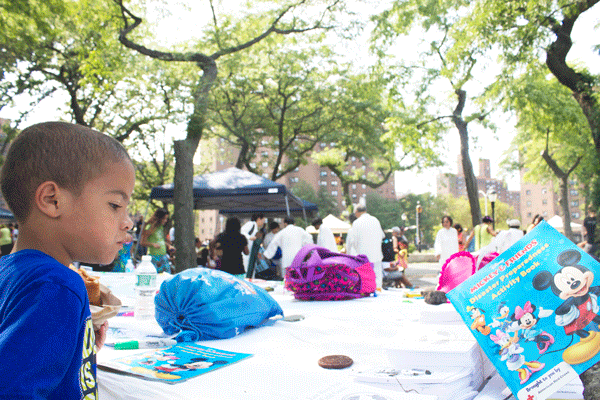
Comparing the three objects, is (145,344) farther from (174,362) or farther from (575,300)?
(575,300)

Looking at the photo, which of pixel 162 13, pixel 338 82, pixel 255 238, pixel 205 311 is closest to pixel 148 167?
pixel 338 82

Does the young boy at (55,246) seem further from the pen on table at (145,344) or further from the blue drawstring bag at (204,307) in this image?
the blue drawstring bag at (204,307)

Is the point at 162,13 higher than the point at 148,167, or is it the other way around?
the point at 162,13

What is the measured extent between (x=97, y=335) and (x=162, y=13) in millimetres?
9842

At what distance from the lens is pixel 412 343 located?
1.88 m

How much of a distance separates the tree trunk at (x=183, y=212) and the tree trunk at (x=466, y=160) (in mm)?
9657

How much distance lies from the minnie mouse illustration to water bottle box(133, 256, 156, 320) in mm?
2536

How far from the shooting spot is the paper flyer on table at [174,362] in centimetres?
178

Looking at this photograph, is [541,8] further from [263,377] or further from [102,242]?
[102,242]

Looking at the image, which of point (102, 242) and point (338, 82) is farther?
point (338, 82)

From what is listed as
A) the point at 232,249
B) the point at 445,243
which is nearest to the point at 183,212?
the point at 232,249

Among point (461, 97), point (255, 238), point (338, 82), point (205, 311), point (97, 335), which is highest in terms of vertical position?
point (338, 82)

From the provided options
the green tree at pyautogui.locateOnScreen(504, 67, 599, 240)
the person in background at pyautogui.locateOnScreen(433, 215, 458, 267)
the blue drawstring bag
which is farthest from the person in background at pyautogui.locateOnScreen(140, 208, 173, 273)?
the green tree at pyautogui.locateOnScreen(504, 67, 599, 240)

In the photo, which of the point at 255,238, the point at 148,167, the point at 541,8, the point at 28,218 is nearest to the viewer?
the point at 28,218
